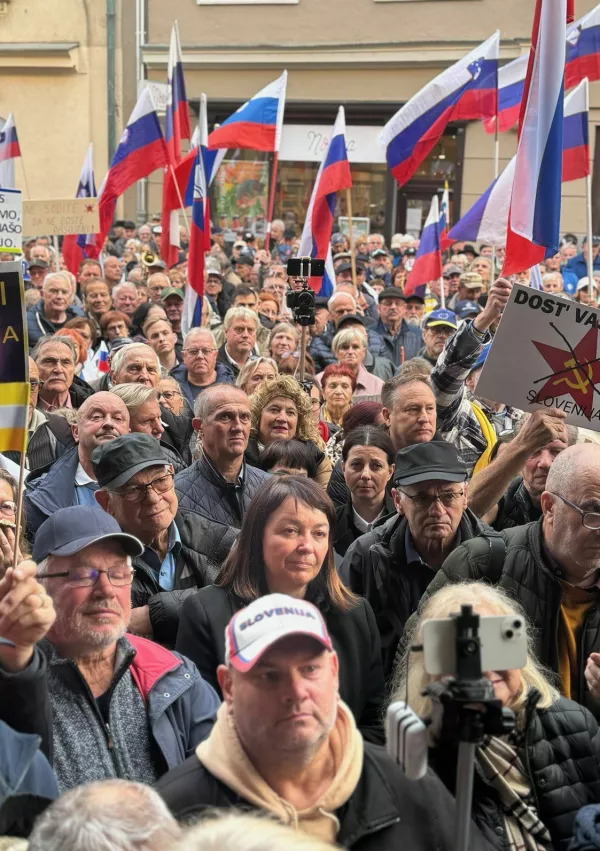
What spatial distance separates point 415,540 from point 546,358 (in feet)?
3.07

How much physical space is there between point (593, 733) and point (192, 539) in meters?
1.93

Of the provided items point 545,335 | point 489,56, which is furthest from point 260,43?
point 545,335

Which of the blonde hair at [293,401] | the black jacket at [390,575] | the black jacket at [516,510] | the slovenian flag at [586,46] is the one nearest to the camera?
the black jacket at [390,575]

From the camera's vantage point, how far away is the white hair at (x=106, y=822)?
80.0 inches

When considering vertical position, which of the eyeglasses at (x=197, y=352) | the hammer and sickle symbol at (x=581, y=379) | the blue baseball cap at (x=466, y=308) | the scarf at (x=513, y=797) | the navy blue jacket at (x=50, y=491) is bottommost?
the scarf at (x=513, y=797)

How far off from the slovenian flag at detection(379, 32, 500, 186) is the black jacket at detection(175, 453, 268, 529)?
6.19 metres

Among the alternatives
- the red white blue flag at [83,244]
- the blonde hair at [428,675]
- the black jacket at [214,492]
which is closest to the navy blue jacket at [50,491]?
the black jacket at [214,492]

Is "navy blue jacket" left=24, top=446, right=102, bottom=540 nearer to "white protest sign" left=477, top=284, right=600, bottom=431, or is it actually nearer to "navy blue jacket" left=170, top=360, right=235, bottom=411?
"white protest sign" left=477, top=284, right=600, bottom=431

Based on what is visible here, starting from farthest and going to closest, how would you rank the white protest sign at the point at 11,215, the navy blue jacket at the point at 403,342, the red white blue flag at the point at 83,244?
the red white blue flag at the point at 83,244
the navy blue jacket at the point at 403,342
the white protest sign at the point at 11,215

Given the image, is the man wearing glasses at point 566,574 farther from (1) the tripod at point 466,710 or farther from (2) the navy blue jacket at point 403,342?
(2) the navy blue jacket at point 403,342

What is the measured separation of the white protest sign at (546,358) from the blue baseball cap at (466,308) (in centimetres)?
735

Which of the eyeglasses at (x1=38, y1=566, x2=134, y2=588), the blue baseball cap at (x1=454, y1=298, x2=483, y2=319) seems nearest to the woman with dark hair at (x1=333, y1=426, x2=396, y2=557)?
the eyeglasses at (x1=38, y1=566, x2=134, y2=588)

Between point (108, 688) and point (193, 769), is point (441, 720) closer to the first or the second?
point (193, 769)

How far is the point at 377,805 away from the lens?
2.55 m
